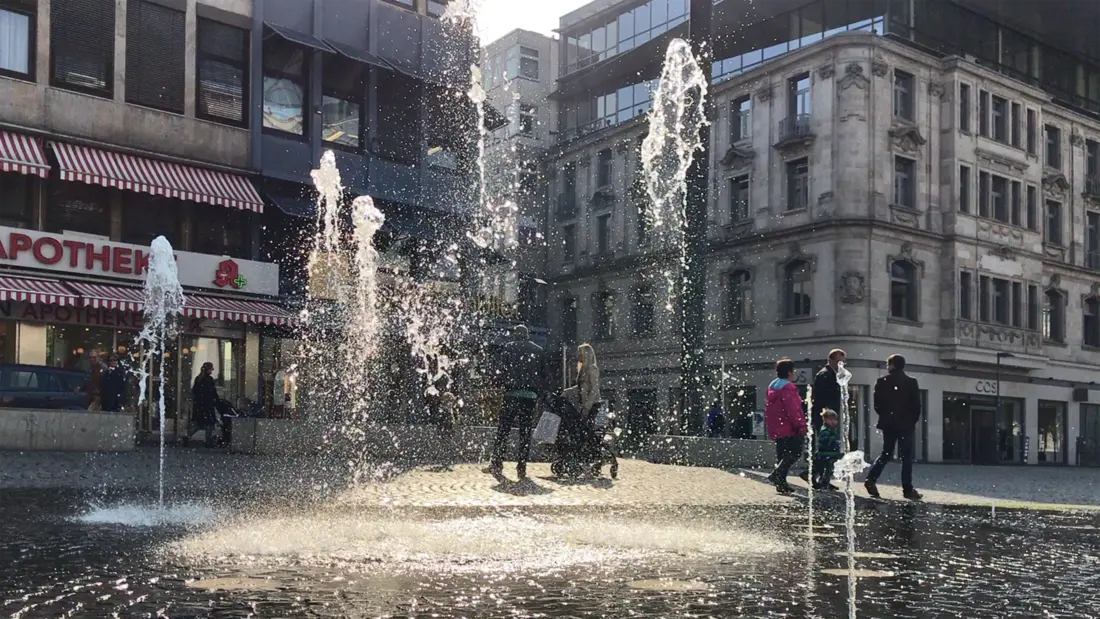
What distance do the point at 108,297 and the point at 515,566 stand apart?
59.1 ft

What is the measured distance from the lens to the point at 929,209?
131 feet

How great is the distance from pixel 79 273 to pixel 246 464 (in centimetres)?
903

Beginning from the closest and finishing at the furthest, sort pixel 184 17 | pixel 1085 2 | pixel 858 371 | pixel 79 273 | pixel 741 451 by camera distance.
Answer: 1. pixel 741 451
2. pixel 79 273
3. pixel 184 17
4. pixel 858 371
5. pixel 1085 2

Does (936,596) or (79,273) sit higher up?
(79,273)

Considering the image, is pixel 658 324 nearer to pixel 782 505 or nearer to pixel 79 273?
pixel 79 273

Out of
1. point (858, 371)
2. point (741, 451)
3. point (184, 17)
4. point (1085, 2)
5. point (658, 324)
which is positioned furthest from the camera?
point (658, 324)

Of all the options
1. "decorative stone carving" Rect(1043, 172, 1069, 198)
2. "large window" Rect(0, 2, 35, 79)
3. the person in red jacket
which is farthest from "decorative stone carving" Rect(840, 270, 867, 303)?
"large window" Rect(0, 2, 35, 79)

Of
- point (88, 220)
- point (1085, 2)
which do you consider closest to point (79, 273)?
point (88, 220)

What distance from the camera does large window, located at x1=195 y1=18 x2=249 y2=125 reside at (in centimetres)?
2530

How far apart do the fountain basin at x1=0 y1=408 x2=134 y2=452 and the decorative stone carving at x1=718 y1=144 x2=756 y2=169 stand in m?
29.5

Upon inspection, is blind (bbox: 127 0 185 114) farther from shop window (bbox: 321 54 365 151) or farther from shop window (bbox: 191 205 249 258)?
shop window (bbox: 321 54 365 151)

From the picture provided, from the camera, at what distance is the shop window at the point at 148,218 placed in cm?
2442

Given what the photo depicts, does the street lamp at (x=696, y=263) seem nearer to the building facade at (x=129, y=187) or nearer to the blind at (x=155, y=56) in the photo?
the building facade at (x=129, y=187)

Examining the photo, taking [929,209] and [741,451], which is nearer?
[741,451]
